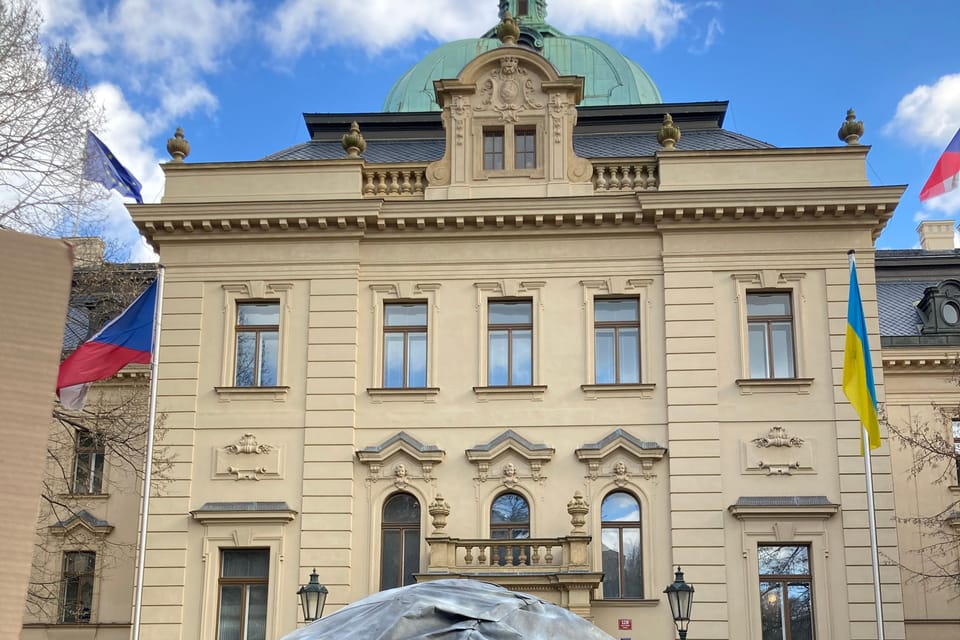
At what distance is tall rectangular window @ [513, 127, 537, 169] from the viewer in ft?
87.3

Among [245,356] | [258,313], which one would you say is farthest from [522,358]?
[245,356]

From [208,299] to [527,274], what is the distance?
6762mm

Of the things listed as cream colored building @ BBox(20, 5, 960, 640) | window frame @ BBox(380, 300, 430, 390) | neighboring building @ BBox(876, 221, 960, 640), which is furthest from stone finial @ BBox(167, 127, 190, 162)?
neighboring building @ BBox(876, 221, 960, 640)

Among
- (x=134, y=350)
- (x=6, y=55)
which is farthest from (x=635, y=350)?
(x=6, y=55)

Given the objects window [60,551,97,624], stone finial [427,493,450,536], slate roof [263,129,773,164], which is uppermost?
slate roof [263,129,773,164]

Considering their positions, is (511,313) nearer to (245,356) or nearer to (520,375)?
(520,375)

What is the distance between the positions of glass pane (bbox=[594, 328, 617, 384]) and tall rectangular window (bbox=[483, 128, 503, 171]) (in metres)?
4.28

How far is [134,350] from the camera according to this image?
61.8 ft

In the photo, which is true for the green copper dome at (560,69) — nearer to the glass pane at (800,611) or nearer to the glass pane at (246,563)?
the glass pane at (246,563)

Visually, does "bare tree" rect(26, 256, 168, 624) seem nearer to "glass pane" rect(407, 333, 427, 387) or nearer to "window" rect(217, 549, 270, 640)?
"window" rect(217, 549, 270, 640)

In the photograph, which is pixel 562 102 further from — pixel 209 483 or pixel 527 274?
pixel 209 483

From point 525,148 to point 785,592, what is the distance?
10.6 metres

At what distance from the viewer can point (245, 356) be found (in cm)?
2598

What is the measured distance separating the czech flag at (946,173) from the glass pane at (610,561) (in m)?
8.67
